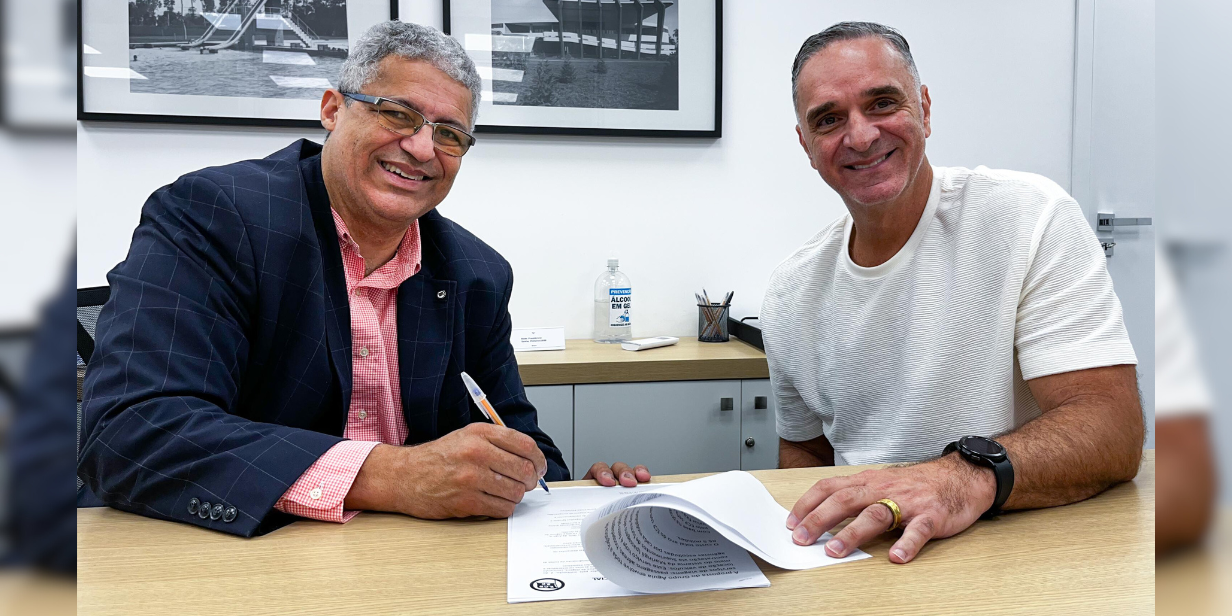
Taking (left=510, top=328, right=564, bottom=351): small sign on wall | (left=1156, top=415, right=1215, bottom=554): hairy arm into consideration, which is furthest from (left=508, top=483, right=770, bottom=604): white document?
(left=510, top=328, right=564, bottom=351): small sign on wall

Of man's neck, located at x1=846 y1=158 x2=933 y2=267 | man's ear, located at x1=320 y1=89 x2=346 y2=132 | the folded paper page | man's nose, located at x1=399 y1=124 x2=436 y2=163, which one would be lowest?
the folded paper page

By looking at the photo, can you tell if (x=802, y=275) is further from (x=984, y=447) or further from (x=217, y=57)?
(x=217, y=57)

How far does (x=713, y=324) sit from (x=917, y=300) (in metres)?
1.26

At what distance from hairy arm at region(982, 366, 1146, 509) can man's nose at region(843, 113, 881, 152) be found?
52 centimetres

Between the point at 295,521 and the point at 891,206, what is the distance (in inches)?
44.7

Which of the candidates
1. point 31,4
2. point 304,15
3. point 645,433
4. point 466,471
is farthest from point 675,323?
point 31,4

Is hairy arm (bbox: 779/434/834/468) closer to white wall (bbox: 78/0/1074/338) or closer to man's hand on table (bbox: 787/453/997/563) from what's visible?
man's hand on table (bbox: 787/453/997/563)

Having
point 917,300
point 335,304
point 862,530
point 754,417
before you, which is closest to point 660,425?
point 754,417

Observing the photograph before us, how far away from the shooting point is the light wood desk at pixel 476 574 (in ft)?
2.35

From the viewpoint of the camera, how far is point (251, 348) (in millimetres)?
1225

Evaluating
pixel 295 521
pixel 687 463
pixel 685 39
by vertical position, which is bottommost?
pixel 687 463

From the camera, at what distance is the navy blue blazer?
3.09ft

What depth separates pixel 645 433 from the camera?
2320 millimetres

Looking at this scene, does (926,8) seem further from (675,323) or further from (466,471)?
(466,471)
